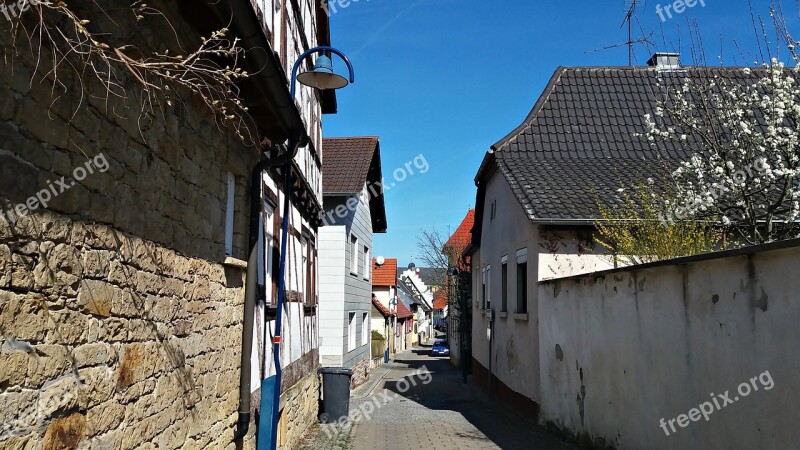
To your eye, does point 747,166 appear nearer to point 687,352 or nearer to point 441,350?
point 687,352

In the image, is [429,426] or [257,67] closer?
[257,67]

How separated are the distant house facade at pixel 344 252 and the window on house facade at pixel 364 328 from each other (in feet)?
0.27

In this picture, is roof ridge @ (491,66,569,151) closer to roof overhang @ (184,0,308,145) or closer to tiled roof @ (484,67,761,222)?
tiled roof @ (484,67,761,222)

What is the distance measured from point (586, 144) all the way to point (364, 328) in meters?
11.2

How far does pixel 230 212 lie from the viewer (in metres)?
6.65

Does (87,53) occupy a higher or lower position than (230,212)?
higher

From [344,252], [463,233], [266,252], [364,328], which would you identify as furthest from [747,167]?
[463,233]

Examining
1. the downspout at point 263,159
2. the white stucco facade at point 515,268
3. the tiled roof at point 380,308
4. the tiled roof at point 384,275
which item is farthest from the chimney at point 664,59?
the tiled roof at point 384,275

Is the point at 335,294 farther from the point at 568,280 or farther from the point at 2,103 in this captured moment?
the point at 2,103

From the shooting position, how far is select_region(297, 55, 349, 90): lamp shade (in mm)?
7430

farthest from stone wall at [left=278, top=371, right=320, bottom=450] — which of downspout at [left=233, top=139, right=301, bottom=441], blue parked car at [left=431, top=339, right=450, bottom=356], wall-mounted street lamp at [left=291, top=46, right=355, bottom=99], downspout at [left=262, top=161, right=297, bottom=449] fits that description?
blue parked car at [left=431, top=339, right=450, bottom=356]

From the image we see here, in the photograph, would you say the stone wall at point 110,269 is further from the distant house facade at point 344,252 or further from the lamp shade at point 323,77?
the distant house facade at point 344,252

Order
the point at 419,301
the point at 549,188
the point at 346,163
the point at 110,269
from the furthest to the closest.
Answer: the point at 419,301 < the point at 346,163 < the point at 549,188 < the point at 110,269

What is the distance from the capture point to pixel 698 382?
6340mm
